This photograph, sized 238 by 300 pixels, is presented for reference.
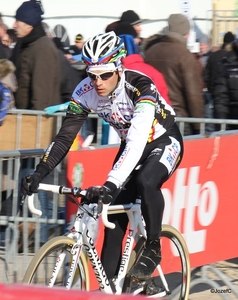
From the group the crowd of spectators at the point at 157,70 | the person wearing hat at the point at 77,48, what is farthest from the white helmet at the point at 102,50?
the person wearing hat at the point at 77,48

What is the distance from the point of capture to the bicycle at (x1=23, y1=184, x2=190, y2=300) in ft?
16.4

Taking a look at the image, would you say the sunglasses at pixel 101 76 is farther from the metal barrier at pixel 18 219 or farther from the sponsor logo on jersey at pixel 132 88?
the metal barrier at pixel 18 219

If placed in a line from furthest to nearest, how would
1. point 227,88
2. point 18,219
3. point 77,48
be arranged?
point 77,48 → point 227,88 → point 18,219

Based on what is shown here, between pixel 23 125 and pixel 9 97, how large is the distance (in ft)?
2.60

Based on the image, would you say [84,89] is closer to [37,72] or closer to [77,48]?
[37,72]

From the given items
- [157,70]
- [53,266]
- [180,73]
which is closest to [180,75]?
[180,73]

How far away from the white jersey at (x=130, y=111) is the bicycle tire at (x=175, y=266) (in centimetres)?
83

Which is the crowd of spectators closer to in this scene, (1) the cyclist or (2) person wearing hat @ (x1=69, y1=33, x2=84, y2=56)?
(1) the cyclist

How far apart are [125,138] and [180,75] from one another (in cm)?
290

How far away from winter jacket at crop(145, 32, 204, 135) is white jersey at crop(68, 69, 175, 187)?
267cm

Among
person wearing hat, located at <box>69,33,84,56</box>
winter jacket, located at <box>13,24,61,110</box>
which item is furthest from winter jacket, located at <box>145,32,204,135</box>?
person wearing hat, located at <box>69,33,84,56</box>

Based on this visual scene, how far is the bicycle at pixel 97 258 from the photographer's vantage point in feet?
16.4

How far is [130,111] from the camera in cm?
541

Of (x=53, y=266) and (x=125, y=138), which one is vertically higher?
(x=125, y=138)
